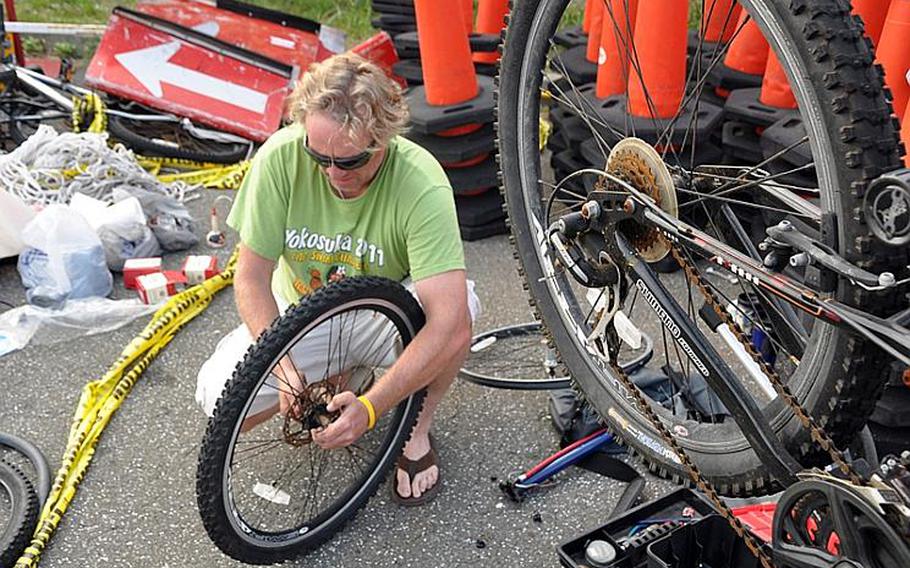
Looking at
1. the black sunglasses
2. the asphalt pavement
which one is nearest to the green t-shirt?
the black sunglasses

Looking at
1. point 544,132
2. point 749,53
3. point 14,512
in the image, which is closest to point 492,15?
point 544,132

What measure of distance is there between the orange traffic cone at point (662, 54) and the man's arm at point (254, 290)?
173 centimetres

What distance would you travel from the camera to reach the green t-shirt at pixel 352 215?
2660mm

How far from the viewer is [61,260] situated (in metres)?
3.79

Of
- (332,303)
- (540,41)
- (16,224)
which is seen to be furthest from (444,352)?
(16,224)

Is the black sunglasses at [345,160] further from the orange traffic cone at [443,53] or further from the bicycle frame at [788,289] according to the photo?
the orange traffic cone at [443,53]

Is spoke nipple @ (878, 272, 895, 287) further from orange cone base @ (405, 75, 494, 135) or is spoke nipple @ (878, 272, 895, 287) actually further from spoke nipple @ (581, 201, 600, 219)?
orange cone base @ (405, 75, 494, 135)

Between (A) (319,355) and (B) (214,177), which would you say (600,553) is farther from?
(B) (214,177)

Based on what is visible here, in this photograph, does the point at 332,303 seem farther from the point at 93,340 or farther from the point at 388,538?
the point at 93,340

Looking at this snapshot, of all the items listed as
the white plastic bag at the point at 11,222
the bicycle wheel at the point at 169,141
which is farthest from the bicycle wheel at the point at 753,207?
the bicycle wheel at the point at 169,141

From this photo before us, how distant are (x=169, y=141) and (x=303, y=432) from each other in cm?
325

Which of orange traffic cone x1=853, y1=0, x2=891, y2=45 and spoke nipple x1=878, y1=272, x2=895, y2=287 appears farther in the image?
orange traffic cone x1=853, y1=0, x2=891, y2=45

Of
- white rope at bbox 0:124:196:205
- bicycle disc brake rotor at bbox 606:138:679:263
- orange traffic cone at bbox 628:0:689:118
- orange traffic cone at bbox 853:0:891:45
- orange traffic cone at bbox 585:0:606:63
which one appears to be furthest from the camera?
orange traffic cone at bbox 585:0:606:63

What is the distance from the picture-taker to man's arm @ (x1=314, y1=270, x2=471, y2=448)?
248 centimetres
